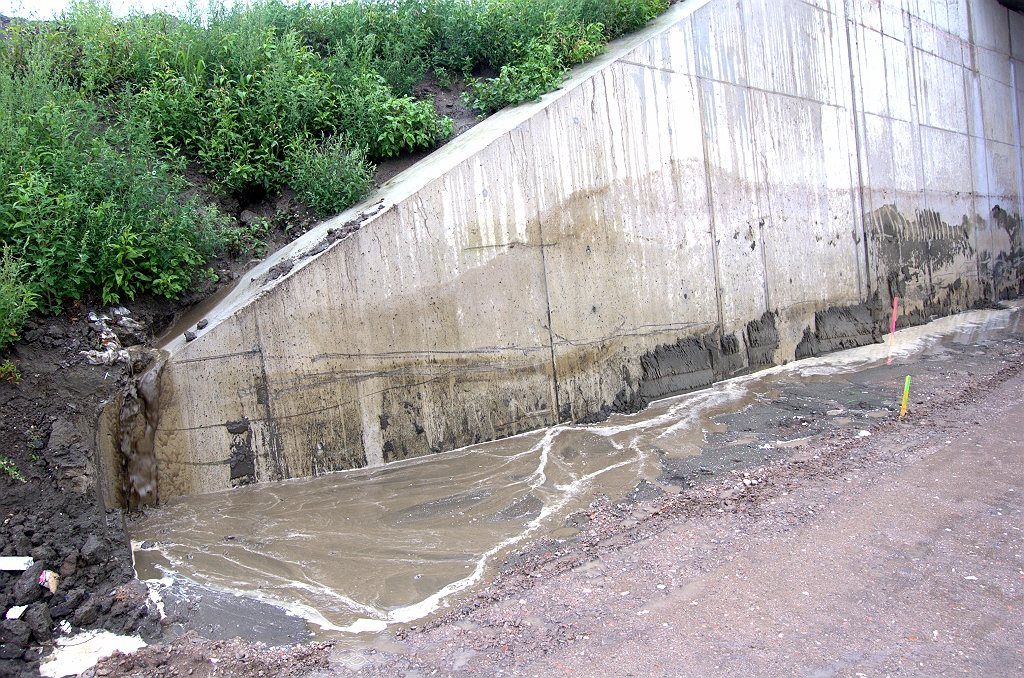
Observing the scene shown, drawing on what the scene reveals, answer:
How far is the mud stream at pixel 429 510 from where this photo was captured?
4.36 m

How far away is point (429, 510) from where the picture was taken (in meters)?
5.48

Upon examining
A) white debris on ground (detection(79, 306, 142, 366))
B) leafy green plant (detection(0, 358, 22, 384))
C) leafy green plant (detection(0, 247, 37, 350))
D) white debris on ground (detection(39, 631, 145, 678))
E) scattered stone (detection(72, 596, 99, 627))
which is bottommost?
white debris on ground (detection(39, 631, 145, 678))

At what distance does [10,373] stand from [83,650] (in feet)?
7.44

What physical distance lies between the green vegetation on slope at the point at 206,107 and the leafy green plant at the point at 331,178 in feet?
0.06

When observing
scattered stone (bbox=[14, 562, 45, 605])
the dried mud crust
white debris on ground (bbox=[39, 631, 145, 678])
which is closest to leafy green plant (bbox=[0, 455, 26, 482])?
scattered stone (bbox=[14, 562, 45, 605])

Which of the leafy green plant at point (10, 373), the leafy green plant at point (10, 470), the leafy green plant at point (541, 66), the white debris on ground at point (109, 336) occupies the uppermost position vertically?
the leafy green plant at point (541, 66)

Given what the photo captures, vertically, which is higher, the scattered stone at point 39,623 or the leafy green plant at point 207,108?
the leafy green plant at point 207,108

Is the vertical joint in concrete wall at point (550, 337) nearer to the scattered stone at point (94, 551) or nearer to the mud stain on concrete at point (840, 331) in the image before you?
the scattered stone at point (94, 551)

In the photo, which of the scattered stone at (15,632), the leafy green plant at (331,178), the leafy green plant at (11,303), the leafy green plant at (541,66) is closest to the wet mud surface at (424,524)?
the scattered stone at (15,632)

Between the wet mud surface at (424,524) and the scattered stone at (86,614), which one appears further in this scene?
the scattered stone at (86,614)

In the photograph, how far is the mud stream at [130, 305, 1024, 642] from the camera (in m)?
4.36

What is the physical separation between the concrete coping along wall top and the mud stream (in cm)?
155

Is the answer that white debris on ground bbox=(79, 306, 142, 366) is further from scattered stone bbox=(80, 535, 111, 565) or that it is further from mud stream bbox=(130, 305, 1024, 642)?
scattered stone bbox=(80, 535, 111, 565)

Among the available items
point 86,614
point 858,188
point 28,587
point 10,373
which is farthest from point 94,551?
point 858,188
